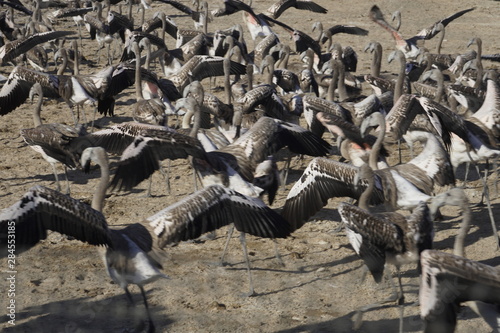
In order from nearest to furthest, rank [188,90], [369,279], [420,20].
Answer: [369,279] → [188,90] → [420,20]

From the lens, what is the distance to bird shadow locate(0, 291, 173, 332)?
7055mm

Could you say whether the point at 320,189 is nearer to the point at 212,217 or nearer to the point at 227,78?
the point at 212,217

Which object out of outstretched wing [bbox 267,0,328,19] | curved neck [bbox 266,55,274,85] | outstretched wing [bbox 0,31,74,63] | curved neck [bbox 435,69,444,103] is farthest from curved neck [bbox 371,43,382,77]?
outstretched wing [bbox 0,31,74,63]

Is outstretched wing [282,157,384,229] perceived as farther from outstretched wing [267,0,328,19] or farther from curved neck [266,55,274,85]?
outstretched wing [267,0,328,19]

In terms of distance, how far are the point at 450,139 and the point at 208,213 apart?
404cm

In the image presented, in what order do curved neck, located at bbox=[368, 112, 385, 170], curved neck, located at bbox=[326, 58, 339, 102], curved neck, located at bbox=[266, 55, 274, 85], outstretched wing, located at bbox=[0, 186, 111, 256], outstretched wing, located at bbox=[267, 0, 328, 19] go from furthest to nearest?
outstretched wing, located at bbox=[267, 0, 328, 19]
curved neck, located at bbox=[266, 55, 274, 85]
curved neck, located at bbox=[326, 58, 339, 102]
curved neck, located at bbox=[368, 112, 385, 170]
outstretched wing, located at bbox=[0, 186, 111, 256]

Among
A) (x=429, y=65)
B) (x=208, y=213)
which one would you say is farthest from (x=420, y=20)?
(x=208, y=213)

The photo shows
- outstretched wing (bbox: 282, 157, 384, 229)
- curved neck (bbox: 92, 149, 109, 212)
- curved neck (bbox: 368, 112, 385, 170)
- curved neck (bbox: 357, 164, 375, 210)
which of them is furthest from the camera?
curved neck (bbox: 368, 112, 385, 170)

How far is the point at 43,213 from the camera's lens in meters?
6.58

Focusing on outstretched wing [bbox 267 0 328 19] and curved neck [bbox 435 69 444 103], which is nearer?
curved neck [bbox 435 69 444 103]

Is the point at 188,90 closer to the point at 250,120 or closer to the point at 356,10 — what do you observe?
the point at 250,120

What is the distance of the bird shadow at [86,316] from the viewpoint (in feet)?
23.1

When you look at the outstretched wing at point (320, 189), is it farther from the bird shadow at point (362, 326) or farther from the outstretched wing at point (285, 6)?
the outstretched wing at point (285, 6)

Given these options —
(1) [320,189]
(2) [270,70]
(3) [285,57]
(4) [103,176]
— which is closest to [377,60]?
(3) [285,57]
